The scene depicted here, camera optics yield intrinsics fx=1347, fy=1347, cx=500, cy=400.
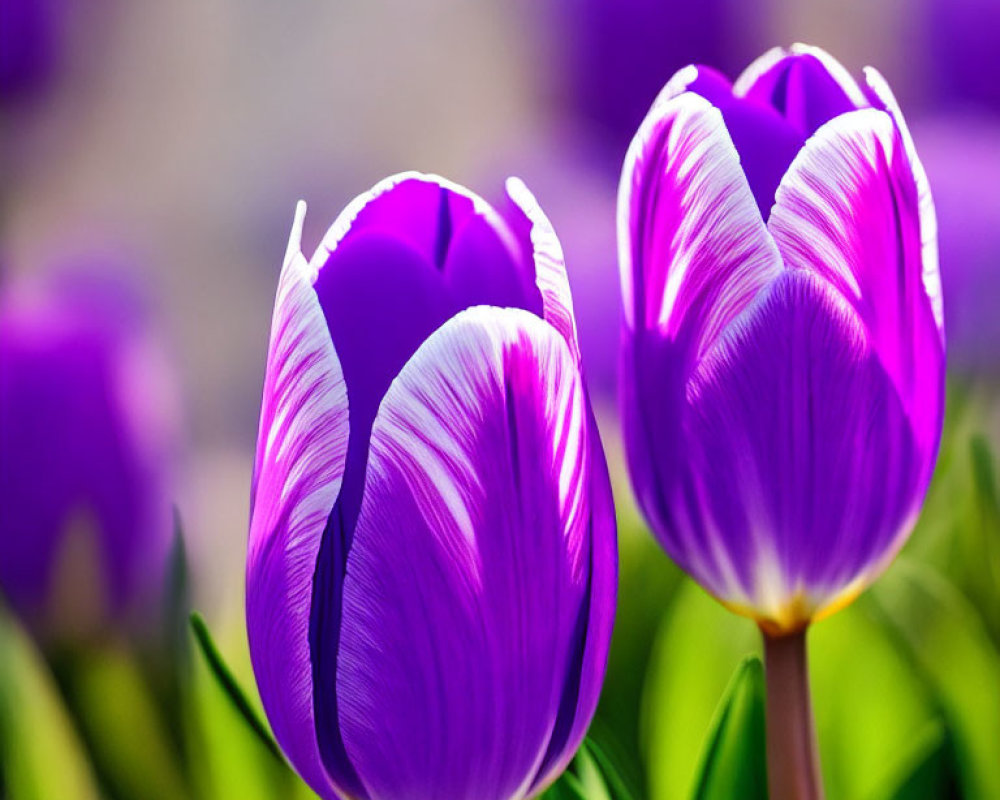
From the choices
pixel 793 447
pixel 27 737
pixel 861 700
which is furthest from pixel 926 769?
pixel 27 737

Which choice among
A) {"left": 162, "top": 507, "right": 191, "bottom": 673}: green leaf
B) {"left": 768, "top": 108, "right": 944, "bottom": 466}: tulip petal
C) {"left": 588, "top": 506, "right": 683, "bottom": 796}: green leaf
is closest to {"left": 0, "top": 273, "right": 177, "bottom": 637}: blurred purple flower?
{"left": 162, "top": 507, "right": 191, "bottom": 673}: green leaf

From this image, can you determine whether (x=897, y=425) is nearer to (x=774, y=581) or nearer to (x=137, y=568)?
(x=774, y=581)

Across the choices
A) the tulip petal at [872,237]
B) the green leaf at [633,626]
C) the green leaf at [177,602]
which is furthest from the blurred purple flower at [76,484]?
the tulip petal at [872,237]

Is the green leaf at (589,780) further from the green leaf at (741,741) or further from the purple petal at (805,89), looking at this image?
the purple petal at (805,89)

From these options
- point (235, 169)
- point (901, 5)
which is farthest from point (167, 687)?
point (901, 5)

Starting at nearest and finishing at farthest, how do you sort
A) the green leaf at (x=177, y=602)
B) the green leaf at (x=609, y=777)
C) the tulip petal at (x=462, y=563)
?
1. the tulip petal at (x=462, y=563)
2. the green leaf at (x=609, y=777)
3. the green leaf at (x=177, y=602)

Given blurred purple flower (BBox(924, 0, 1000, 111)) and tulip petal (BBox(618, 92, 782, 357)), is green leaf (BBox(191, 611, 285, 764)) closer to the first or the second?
tulip petal (BBox(618, 92, 782, 357))

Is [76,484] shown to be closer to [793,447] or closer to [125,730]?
[125,730]
